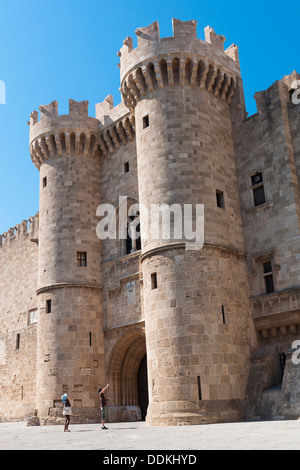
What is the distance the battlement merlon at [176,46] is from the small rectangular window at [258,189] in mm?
4441

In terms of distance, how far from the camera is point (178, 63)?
60.3 feet

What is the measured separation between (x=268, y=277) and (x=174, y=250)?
337cm

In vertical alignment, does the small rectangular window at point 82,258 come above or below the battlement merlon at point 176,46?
below

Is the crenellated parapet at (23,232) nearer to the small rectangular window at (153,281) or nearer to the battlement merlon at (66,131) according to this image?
the battlement merlon at (66,131)

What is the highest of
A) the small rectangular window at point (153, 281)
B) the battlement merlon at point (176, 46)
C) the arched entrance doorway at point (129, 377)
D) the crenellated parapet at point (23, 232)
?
the battlement merlon at point (176, 46)

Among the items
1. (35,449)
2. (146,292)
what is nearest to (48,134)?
(146,292)

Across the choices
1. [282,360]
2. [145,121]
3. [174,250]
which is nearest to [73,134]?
[145,121]

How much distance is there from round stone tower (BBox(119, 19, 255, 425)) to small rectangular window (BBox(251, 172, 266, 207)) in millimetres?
701

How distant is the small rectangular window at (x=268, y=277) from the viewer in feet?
55.7

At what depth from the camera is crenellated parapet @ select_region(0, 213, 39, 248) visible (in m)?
27.7

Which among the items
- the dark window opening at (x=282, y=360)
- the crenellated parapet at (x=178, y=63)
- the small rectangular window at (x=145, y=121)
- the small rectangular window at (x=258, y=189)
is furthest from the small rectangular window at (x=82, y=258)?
the dark window opening at (x=282, y=360)

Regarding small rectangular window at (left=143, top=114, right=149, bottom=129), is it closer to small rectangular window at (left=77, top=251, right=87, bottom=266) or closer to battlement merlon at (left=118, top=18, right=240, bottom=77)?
battlement merlon at (left=118, top=18, right=240, bottom=77)

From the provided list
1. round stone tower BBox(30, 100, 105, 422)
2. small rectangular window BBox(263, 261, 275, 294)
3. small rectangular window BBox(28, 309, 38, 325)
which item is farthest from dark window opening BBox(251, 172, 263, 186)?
small rectangular window BBox(28, 309, 38, 325)

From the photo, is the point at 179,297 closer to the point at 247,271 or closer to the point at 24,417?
the point at 247,271
